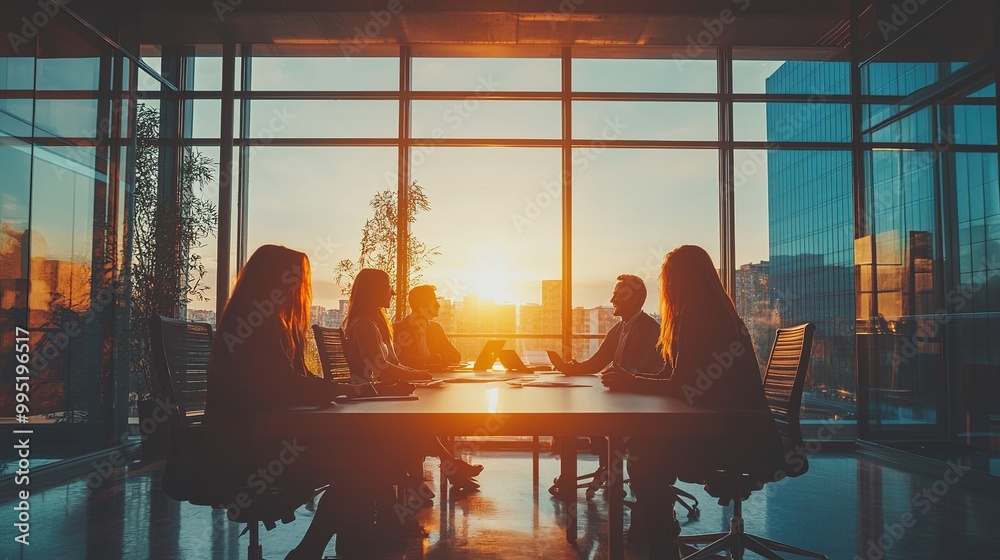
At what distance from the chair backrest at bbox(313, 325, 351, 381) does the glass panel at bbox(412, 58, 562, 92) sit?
3906 millimetres

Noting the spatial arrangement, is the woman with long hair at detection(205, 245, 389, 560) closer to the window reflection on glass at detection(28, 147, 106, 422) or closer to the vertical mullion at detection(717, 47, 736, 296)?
the window reflection on glass at detection(28, 147, 106, 422)

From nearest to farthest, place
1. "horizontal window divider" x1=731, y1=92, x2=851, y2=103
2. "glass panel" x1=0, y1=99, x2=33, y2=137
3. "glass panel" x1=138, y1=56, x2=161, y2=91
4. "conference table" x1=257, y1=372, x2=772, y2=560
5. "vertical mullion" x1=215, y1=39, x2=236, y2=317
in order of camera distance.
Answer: "conference table" x1=257, y1=372, x2=772, y2=560
"glass panel" x1=0, y1=99, x2=33, y2=137
"glass panel" x1=138, y1=56, x2=161, y2=91
"vertical mullion" x1=215, y1=39, x2=236, y2=317
"horizontal window divider" x1=731, y1=92, x2=851, y2=103

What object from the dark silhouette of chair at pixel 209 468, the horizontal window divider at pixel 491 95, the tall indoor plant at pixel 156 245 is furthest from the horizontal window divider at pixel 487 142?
the dark silhouette of chair at pixel 209 468

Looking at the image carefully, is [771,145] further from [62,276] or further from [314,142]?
[62,276]

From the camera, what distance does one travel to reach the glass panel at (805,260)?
21.9ft

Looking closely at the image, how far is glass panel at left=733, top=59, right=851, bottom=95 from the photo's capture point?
276 inches

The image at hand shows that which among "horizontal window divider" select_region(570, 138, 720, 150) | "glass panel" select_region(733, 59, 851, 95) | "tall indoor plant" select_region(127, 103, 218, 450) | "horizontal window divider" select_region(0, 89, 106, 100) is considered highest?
"glass panel" select_region(733, 59, 851, 95)

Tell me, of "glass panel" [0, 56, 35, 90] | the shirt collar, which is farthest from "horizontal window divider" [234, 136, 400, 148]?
the shirt collar

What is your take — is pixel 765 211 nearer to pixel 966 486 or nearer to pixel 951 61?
pixel 951 61

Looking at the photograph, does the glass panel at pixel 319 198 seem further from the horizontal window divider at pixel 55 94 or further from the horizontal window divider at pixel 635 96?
the horizontal window divider at pixel 635 96

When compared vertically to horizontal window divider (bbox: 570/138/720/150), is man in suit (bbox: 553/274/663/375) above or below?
below

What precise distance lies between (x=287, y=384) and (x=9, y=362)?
3.51 meters

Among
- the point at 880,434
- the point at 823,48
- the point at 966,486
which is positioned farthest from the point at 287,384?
the point at 823,48

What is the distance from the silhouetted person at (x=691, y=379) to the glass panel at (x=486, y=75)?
500cm
